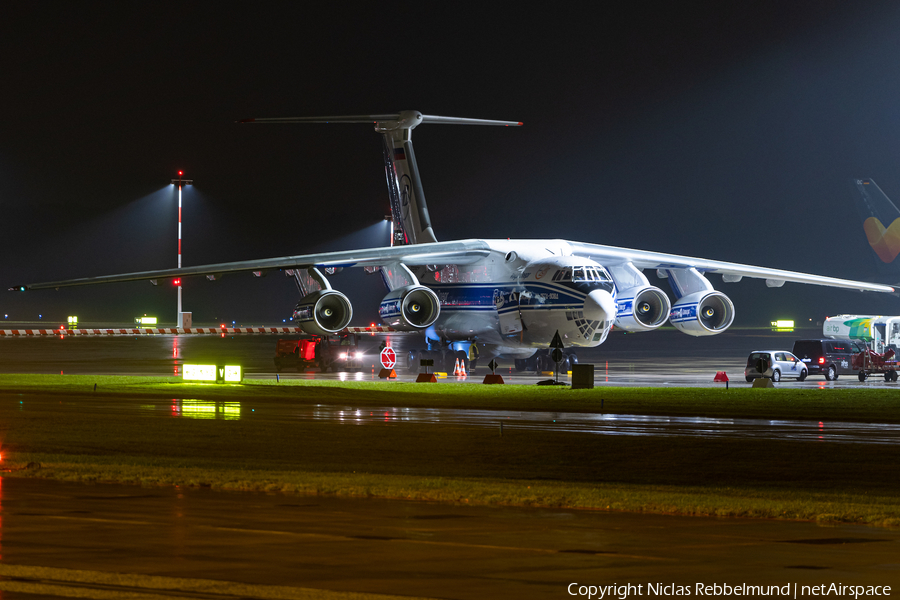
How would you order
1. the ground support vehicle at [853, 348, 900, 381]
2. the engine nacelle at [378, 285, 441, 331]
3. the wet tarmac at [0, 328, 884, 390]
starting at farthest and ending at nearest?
the ground support vehicle at [853, 348, 900, 381] < the wet tarmac at [0, 328, 884, 390] < the engine nacelle at [378, 285, 441, 331]

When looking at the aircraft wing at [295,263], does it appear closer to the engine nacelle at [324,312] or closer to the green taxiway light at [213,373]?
the engine nacelle at [324,312]

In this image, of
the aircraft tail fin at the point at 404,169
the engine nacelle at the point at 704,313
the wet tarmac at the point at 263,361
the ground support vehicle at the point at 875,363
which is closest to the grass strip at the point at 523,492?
the wet tarmac at the point at 263,361

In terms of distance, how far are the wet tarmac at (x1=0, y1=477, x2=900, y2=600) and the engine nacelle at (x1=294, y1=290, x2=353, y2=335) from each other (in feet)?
69.2

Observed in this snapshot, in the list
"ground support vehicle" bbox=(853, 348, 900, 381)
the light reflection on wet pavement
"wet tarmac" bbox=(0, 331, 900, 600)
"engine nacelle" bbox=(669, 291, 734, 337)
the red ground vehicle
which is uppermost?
"engine nacelle" bbox=(669, 291, 734, 337)

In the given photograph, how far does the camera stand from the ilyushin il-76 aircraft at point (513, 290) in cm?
3198

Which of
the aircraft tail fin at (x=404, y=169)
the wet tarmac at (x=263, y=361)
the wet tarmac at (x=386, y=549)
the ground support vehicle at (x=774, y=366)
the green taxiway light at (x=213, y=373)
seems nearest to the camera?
the wet tarmac at (x=386, y=549)

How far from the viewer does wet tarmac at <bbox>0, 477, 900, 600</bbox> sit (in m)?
6.42

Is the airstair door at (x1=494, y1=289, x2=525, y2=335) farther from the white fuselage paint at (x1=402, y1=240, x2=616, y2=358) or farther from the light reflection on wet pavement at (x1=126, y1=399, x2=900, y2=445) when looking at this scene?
the light reflection on wet pavement at (x1=126, y1=399, x2=900, y2=445)

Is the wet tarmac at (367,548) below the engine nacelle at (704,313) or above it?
below

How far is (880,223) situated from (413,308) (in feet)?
130

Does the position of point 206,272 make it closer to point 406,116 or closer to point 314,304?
point 314,304

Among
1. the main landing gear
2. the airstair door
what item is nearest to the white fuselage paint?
the airstair door

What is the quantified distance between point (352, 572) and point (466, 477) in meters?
5.22

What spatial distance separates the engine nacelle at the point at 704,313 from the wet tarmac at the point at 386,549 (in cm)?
2583
